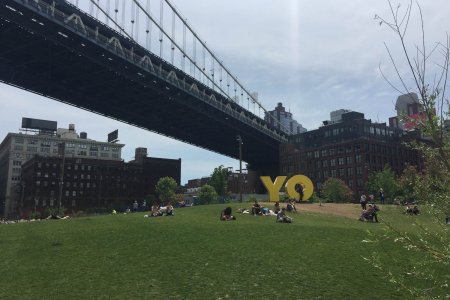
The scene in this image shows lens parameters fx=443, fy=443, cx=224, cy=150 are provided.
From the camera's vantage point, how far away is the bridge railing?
5715 centimetres

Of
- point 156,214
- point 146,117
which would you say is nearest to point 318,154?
point 146,117

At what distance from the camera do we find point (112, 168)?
145500 millimetres

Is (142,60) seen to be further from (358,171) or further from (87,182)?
(87,182)

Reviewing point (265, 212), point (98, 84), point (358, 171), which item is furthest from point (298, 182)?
point (358, 171)

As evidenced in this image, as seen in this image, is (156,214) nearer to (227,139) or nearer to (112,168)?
(227,139)

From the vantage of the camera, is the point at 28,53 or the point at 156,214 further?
the point at 28,53

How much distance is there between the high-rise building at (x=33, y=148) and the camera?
167000 millimetres

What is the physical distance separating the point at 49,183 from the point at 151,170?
3433 centimetres

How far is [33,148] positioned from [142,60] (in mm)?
117246

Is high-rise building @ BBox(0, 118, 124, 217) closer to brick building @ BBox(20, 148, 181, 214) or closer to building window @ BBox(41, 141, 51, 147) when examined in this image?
building window @ BBox(41, 141, 51, 147)

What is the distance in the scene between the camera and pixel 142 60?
7438cm

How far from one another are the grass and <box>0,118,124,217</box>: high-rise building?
498ft

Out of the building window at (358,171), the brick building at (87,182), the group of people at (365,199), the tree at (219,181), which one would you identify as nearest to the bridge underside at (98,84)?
the tree at (219,181)

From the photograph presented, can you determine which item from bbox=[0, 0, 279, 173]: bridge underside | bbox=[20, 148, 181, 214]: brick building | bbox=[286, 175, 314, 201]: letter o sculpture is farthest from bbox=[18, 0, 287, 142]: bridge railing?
bbox=[20, 148, 181, 214]: brick building
